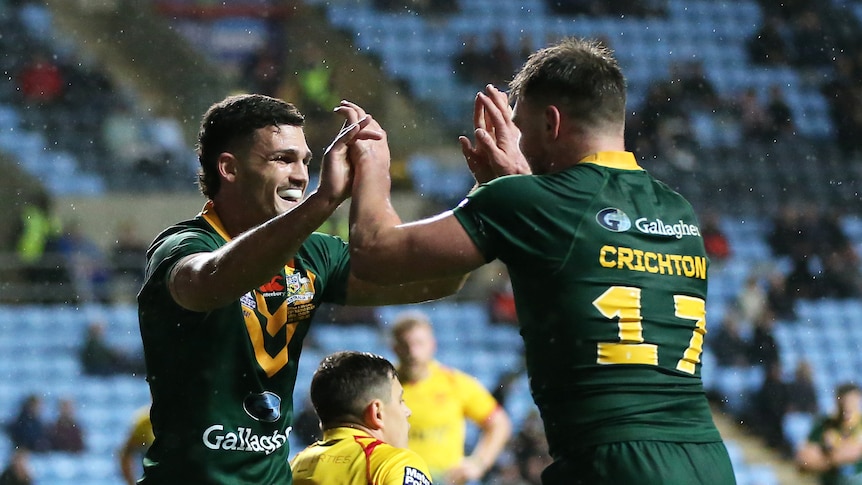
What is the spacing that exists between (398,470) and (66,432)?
8716 mm

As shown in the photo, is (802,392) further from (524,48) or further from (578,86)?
(578,86)

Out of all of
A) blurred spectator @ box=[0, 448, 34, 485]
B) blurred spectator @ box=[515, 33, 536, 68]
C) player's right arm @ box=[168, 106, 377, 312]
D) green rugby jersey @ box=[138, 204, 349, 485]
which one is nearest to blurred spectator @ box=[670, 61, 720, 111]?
blurred spectator @ box=[515, 33, 536, 68]

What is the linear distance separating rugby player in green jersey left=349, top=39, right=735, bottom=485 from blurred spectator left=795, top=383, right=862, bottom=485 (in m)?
5.75

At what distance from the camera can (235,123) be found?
373cm

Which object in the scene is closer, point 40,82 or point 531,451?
point 531,451

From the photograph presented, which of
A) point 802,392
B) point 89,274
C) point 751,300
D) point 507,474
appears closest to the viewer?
point 507,474

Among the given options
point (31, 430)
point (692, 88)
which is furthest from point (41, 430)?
point (692, 88)

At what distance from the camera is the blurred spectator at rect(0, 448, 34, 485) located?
10.5m

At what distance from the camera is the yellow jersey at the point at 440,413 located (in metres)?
8.00

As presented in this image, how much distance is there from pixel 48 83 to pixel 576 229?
14299 mm

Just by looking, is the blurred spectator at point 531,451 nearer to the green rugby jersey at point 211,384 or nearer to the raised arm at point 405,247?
the green rugby jersey at point 211,384

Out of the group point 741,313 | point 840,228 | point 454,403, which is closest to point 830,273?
point 840,228

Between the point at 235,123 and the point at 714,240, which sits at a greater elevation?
the point at 235,123

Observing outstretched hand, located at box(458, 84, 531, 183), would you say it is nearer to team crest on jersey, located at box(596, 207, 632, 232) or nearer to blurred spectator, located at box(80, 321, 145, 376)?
team crest on jersey, located at box(596, 207, 632, 232)
